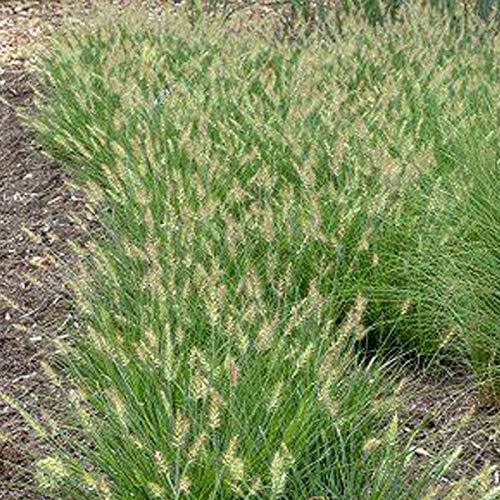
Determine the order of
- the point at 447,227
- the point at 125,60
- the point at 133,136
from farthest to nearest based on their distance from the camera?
the point at 125,60 < the point at 133,136 < the point at 447,227

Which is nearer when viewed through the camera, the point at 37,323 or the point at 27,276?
the point at 27,276

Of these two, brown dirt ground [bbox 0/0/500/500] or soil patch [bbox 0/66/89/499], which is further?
soil patch [bbox 0/66/89/499]

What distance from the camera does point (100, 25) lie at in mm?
6355

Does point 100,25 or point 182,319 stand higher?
point 182,319

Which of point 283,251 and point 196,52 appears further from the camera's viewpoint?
point 196,52

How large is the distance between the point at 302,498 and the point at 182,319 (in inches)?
26.5

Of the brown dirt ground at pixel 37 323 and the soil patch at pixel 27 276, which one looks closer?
the brown dirt ground at pixel 37 323

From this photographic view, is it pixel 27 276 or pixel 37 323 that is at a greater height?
pixel 27 276

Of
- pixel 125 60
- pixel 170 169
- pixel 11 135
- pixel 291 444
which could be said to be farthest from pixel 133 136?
pixel 291 444

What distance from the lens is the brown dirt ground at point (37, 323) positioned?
3.05m

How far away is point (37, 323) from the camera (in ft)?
13.1

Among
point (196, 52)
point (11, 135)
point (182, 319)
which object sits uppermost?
point (182, 319)

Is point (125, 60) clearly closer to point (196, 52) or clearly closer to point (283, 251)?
point (196, 52)

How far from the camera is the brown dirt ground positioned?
120 inches
